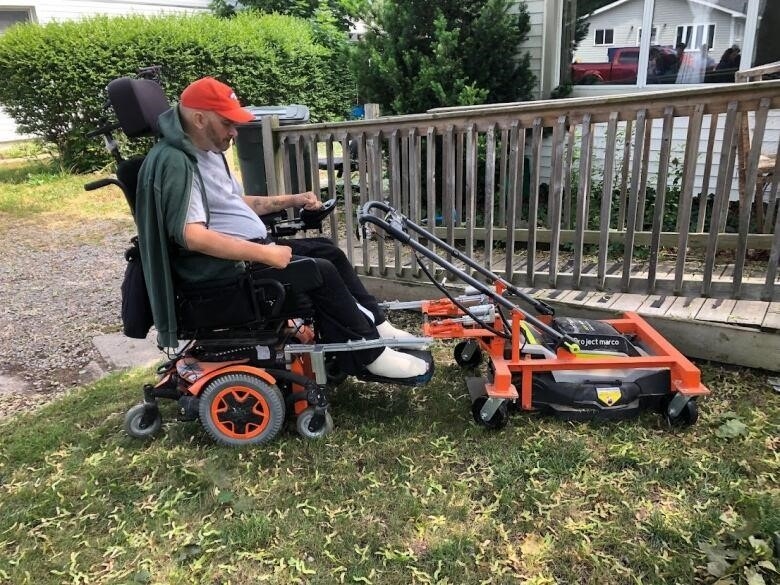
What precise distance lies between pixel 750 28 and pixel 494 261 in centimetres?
345

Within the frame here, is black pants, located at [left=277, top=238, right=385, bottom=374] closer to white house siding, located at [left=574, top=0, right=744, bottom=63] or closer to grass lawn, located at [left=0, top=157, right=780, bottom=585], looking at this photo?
grass lawn, located at [left=0, top=157, right=780, bottom=585]

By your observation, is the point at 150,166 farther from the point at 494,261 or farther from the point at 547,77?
the point at 547,77

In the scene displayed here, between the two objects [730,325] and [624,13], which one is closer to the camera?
[730,325]

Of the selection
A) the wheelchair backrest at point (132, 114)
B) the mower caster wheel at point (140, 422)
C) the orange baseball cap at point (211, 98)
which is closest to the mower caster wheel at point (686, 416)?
the orange baseball cap at point (211, 98)

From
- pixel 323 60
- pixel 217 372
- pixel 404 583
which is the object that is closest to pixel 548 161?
pixel 217 372

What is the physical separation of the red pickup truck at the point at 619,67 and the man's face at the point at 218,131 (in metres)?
5.36

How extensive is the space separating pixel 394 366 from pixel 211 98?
4.78 ft

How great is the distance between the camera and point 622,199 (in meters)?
4.46

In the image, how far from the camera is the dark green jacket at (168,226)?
99.9 inches

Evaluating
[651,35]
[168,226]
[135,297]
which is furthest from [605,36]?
[135,297]

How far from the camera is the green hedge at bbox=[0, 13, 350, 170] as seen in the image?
30.0 feet

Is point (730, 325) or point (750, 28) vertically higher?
point (750, 28)

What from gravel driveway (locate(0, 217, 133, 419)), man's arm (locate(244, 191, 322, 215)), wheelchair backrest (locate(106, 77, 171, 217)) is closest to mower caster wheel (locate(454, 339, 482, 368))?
man's arm (locate(244, 191, 322, 215))

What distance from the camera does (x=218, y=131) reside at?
8.87 feet
